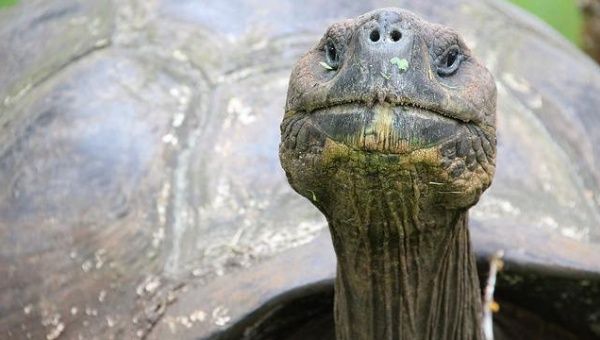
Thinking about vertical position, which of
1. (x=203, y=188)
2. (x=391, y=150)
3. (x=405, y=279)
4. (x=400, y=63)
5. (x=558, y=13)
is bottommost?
(x=558, y=13)

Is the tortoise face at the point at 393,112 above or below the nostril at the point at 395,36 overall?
below

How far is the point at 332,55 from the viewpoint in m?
2.09

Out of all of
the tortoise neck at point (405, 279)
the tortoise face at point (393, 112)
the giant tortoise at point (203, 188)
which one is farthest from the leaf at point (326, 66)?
the giant tortoise at point (203, 188)

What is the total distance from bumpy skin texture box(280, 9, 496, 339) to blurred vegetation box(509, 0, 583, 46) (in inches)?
190

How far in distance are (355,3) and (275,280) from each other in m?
1.15

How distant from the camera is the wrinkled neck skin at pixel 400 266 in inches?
84.3

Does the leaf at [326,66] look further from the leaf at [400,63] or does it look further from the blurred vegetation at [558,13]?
the blurred vegetation at [558,13]

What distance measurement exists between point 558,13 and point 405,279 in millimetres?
5359

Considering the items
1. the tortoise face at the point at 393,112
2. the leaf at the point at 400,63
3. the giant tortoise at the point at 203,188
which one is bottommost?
the giant tortoise at the point at 203,188

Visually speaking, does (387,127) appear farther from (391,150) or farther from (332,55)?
(332,55)

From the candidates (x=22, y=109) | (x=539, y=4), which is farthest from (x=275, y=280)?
(x=539, y=4)

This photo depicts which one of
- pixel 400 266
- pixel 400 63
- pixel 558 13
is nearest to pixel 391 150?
pixel 400 63

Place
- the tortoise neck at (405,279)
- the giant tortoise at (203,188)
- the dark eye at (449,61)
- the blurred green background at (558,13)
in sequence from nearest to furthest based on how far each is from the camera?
the dark eye at (449,61)
the tortoise neck at (405,279)
the giant tortoise at (203,188)
the blurred green background at (558,13)

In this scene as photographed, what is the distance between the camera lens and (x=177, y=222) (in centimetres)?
284
